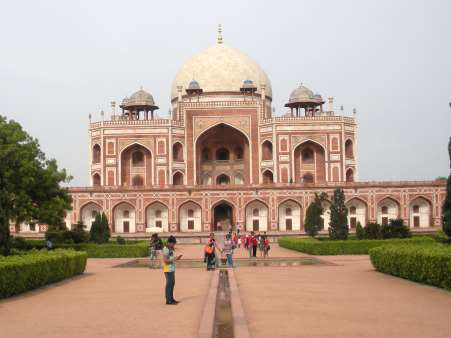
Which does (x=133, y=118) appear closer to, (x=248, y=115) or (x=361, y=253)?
(x=248, y=115)

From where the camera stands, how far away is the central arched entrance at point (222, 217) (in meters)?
41.2

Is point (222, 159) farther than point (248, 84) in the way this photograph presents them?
Yes

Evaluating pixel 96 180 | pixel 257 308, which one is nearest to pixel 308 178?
pixel 96 180

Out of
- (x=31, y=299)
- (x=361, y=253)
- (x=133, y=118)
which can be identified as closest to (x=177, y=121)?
(x=133, y=118)

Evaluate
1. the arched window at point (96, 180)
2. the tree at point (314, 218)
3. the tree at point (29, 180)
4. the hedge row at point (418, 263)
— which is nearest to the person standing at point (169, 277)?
the hedge row at point (418, 263)

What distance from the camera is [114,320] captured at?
8.10 metres

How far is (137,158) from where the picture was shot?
147ft

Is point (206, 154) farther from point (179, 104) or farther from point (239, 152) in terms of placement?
point (179, 104)

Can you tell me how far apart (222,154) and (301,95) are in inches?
284

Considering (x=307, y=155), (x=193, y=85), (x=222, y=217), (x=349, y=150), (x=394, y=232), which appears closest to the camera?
(x=394, y=232)

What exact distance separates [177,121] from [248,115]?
4.68 m

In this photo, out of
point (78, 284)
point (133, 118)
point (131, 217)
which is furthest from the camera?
point (133, 118)

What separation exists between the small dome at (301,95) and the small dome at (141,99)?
9.54 meters

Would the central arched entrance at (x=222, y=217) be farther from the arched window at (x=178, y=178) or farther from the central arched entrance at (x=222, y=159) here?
the central arched entrance at (x=222, y=159)
